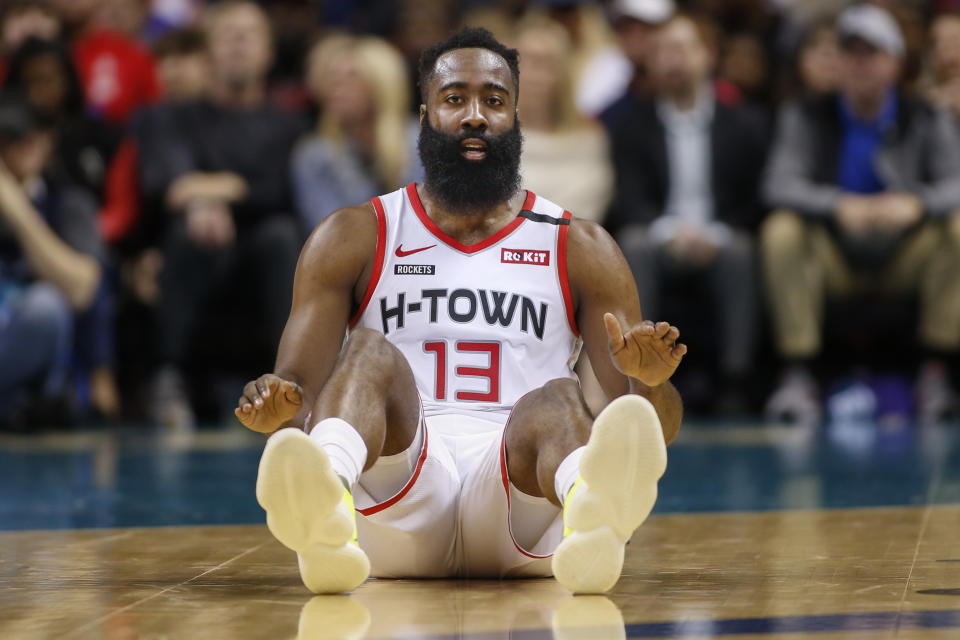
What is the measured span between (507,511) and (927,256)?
549 cm

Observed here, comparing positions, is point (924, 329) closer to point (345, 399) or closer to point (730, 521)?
point (730, 521)

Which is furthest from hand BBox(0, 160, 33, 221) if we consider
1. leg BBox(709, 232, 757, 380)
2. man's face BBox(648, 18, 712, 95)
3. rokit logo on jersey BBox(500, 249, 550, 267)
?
rokit logo on jersey BBox(500, 249, 550, 267)

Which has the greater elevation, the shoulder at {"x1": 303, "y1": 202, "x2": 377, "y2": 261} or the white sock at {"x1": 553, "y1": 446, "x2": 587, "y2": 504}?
the shoulder at {"x1": 303, "y1": 202, "x2": 377, "y2": 261}

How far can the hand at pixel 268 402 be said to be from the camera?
2.70m

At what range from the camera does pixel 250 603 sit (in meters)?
2.64

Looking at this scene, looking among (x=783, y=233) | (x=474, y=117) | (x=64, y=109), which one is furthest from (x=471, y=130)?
(x=64, y=109)

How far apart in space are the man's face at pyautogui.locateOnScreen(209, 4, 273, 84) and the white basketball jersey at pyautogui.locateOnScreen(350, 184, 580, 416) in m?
5.00

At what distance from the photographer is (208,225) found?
7703mm

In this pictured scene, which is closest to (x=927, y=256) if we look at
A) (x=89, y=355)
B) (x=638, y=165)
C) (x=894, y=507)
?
(x=638, y=165)

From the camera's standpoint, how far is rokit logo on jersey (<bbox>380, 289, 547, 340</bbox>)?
10.1ft

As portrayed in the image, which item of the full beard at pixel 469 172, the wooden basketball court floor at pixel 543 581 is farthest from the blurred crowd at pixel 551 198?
the full beard at pixel 469 172

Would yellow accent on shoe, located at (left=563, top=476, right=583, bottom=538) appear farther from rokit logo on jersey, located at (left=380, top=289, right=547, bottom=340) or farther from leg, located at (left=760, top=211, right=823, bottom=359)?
leg, located at (left=760, top=211, right=823, bottom=359)

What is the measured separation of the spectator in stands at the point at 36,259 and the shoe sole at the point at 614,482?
523 cm

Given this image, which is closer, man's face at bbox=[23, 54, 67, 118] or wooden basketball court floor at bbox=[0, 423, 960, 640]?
wooden basketball court floor at bbox=[0, 423, 960, 640]
